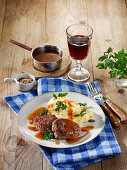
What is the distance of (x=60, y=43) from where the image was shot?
3.08m

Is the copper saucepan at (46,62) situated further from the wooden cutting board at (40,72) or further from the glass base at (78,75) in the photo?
the glass base at (78,75)

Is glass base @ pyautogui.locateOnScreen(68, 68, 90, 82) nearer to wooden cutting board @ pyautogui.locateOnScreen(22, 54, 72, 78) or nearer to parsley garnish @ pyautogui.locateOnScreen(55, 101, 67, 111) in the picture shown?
wooden cutting board @ pyautogui.locateOnScreen(22, 54, 72, 78)

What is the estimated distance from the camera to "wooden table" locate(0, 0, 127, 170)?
1831mm

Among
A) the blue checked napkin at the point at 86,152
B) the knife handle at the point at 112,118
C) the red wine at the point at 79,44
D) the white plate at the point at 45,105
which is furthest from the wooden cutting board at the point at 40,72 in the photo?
the blue checked napkin at the point at 86,152

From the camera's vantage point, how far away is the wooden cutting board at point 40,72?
260 cm

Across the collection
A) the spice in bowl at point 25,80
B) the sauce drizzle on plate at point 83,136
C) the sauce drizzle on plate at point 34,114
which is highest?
the spice in bowl at point 25,80

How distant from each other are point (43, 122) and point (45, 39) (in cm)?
152

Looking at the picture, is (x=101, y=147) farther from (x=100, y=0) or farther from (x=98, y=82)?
(x=100, y=0)

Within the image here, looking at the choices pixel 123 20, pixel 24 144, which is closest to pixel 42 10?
pixel 123 20

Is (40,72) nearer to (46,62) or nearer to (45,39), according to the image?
(46,62)

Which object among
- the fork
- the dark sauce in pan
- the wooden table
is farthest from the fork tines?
the dark sauce in pan

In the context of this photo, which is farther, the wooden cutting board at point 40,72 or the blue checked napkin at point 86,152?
the wooden cutting board at point 40,72

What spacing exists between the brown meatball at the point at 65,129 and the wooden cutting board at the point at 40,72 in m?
0.86

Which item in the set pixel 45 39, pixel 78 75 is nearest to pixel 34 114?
pixel 78 75
